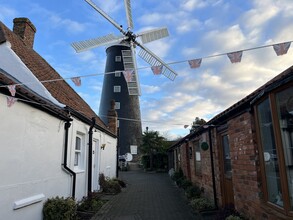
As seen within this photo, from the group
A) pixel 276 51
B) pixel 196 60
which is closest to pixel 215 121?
pixel 196 60

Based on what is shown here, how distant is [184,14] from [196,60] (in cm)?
354

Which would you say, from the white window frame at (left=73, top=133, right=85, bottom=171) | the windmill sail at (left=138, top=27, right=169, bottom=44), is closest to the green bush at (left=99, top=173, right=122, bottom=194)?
the white window frame at (left=73, top=133, right=85, bottom=171)

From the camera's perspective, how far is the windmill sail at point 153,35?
14.6 m

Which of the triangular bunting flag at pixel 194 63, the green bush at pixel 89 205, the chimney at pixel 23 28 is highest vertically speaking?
the chimney at pixel 23 28

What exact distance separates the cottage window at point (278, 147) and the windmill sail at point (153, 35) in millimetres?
11188

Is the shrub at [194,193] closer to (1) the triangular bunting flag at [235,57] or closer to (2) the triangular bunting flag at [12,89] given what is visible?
(1) the triangular bunting flag at [235,57]

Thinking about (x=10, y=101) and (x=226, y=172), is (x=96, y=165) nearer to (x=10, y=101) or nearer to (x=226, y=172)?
(x=226, y=172)

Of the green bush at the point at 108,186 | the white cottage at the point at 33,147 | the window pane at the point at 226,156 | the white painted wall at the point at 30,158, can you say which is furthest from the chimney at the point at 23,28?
the window pane at the point at 226,156

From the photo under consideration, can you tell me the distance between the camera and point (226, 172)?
691 cm

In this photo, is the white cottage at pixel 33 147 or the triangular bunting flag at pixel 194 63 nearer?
the white cottage at pixel 33 147

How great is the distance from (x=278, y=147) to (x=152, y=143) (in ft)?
84.9

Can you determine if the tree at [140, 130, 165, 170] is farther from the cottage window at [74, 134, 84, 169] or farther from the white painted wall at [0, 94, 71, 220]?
the white painted wall at [0, 94, 71, 220]

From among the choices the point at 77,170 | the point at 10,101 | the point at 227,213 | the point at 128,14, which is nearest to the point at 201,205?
the point at 227,213

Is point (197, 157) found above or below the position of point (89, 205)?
above
